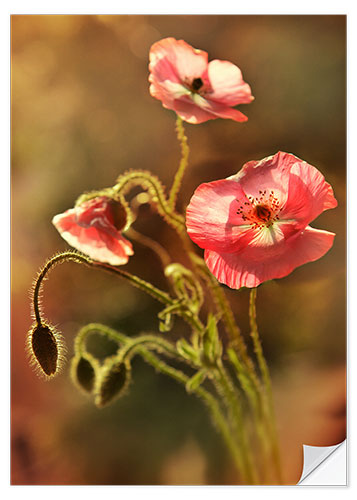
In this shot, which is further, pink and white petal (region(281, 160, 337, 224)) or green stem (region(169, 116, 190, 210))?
green stem (region(169, 116, 190, 210))

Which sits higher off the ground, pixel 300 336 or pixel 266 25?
pixel 266 25

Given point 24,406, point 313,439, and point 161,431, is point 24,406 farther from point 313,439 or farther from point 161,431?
point 313,439

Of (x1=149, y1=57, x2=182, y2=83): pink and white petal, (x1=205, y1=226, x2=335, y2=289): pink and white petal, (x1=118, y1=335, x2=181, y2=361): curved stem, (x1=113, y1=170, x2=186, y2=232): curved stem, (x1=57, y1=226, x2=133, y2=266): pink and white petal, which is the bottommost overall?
(x1=118, y1=335, x2=181, y2=361): curved stem

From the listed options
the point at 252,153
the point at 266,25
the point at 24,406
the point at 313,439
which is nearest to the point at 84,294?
the point at 24,406

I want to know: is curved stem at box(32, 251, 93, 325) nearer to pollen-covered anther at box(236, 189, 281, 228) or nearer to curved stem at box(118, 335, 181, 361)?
curved stem at box(118, 335, 181, 361)

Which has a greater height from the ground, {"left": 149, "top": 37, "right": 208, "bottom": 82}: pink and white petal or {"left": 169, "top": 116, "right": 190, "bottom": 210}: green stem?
{"left": 149, "top": 37, "right": 208, "bottom": 82}: pink and white petal

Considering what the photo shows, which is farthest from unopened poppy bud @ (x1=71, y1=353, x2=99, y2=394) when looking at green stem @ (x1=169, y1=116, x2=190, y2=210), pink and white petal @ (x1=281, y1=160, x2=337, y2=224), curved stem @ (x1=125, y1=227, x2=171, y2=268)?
pink and white petal @ (x1=281, y1=160, x2=337, y2=224)
